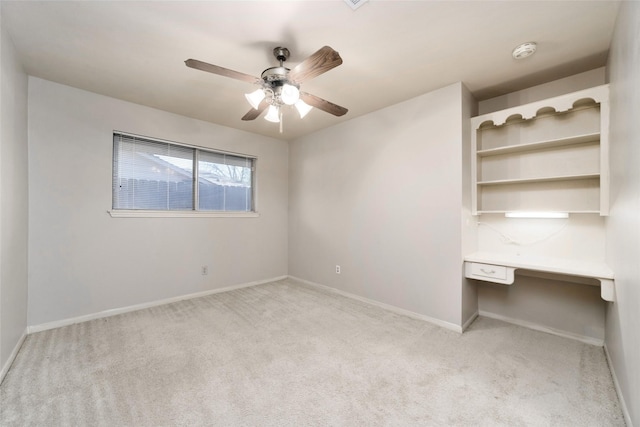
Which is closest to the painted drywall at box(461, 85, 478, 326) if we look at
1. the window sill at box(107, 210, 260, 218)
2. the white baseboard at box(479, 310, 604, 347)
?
the white baseboard at box(479, 310, 604, 347)

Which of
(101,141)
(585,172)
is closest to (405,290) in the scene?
(585,172)

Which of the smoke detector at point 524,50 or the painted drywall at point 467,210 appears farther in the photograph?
the painted drywall at point 467,210

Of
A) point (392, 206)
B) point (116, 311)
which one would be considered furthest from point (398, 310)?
point (116, 311)

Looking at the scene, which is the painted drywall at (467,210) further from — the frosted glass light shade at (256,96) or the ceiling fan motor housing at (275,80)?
the frosted glass light shade at (256,96)

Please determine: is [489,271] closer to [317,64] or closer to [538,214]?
[538,214]

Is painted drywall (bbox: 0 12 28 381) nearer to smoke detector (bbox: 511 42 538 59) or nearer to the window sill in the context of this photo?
the window sill

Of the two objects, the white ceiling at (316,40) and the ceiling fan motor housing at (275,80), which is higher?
the white ceiling at (316,40)

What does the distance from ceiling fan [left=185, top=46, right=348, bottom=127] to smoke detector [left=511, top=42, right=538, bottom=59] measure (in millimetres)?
1447

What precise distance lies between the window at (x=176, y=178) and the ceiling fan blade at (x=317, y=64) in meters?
2.43

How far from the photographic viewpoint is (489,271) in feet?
8.07

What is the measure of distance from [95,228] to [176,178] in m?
1.07

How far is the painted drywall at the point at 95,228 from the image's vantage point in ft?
8.40

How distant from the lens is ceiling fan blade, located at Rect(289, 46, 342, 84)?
61.2 inches

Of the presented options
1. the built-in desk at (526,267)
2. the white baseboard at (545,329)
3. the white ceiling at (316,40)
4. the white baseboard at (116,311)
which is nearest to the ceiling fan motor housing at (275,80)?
the white ceiling at (316,40)
